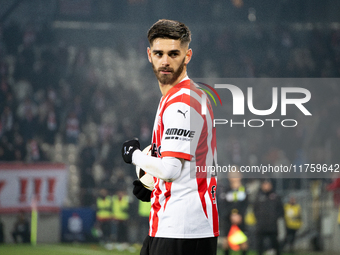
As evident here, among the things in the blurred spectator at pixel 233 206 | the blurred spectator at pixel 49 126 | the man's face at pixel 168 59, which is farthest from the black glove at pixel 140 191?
the blurred spectator at pixel 49 126

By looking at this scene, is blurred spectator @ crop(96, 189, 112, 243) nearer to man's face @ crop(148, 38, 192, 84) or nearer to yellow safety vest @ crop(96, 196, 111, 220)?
yellow safety vest @ crop(96, 196, 111, 220)

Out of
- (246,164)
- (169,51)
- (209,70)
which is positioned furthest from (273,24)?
(169,51)

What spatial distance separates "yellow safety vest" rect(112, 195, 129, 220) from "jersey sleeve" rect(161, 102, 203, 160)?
8302 mm

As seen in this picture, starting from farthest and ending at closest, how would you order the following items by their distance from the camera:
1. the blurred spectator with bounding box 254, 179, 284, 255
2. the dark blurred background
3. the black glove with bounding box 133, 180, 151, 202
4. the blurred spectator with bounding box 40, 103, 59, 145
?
1. the blurred spectator with bounding box 40, 103, 59, 145
2. the dark blurred background
3. the blurred spectator with bounding box 254, 179, 284, 255
4. the black glove with bounding box 133, 180, 151, 202

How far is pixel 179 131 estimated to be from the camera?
6.34 ft

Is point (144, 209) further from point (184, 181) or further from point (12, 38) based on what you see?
point (184, 181)

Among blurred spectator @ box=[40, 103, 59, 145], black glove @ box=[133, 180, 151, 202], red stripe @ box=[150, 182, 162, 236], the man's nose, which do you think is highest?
blurred spectator @ box=[40, 103, 59, 145]

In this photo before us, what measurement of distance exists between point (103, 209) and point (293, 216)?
4127 millimetres

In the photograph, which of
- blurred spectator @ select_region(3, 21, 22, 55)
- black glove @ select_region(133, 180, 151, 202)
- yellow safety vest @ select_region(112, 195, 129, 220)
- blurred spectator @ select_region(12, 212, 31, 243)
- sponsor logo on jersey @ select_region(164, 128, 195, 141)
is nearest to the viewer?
sponsor logo on jersey @ select_region(164, 128, 195, 141)

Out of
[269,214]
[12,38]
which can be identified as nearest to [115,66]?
[12,38]

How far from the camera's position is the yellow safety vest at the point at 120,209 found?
32.9 feet

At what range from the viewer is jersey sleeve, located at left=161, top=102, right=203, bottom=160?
1.93 metres

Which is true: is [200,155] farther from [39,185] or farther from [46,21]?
[46,21]

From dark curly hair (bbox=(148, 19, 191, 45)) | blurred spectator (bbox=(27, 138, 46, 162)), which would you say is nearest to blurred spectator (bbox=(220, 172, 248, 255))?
blurred spectator (bbox=(27, 138, 46, 162))
